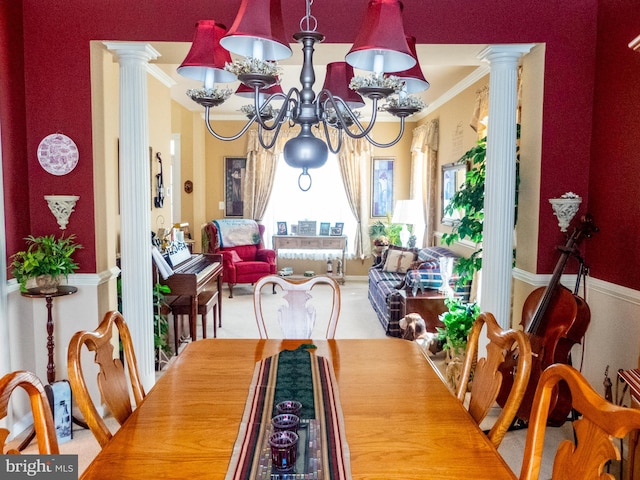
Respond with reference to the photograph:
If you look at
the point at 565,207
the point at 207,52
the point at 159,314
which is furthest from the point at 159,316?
the point at 565,207

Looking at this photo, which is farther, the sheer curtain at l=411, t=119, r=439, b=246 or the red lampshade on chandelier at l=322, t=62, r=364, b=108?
the sheer curtain at l=411, t=119, r=439, b=246

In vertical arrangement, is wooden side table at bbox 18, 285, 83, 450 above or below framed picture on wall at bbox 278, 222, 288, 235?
below

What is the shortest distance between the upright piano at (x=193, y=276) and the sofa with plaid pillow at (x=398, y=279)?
1.84 metres

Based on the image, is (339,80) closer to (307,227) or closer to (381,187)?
(307,227)

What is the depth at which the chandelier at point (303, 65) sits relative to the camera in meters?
1.39

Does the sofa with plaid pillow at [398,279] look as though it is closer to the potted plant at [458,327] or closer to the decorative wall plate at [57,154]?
the potted plant at [458,327]

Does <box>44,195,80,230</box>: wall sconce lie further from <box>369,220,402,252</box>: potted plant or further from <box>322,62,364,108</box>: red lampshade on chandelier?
<box>369,220,402,252</box>: potted plant

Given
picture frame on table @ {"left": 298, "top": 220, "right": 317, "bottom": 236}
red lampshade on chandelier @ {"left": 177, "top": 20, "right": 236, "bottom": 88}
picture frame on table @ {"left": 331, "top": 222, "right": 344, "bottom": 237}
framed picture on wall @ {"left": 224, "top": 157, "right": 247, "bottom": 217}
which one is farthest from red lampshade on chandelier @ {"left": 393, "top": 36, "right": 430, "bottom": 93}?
framed picture on wall @ {"left": 224, "top": 157, "right": 247, "bottom": 217}

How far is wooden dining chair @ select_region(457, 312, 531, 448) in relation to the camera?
138 cm

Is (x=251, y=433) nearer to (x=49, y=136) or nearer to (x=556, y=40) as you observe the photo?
(x=49, y=136)

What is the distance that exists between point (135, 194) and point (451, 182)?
13.5ft

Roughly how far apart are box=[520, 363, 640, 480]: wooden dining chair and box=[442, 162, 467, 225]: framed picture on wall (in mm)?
4569

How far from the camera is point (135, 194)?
3182 mm

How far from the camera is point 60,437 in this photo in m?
2.86
